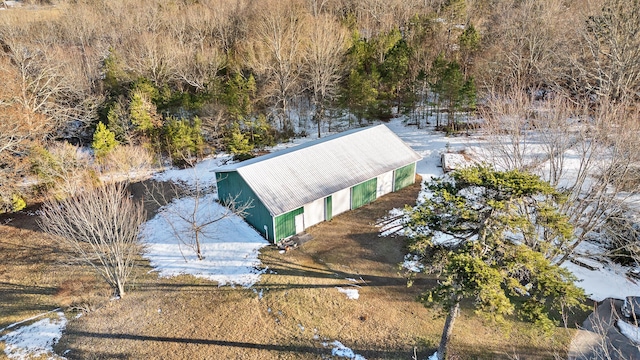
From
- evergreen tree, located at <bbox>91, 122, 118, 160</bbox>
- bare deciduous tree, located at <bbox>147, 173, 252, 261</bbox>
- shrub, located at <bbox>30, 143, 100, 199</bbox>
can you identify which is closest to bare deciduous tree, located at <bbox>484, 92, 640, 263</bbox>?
bare deciduous tree, located at <bbox>147, 173, 252, 261</bbox>

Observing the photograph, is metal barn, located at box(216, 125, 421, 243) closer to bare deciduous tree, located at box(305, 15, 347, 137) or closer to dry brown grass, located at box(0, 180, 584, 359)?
dry brown grass, located at box(0, 180, 584, 359)

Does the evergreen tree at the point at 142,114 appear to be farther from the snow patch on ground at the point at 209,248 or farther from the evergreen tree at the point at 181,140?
the snow patch on ground at the point at 209,248

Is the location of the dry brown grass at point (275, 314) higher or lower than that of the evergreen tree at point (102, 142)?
lower

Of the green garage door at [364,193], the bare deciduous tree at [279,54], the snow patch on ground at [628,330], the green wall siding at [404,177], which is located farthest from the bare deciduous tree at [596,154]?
the bare deciduous tree at [279,54]

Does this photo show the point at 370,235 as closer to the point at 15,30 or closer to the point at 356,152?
the point at 356,152

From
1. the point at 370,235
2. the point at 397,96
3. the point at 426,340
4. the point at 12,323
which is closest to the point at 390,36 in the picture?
the point at 397,96
